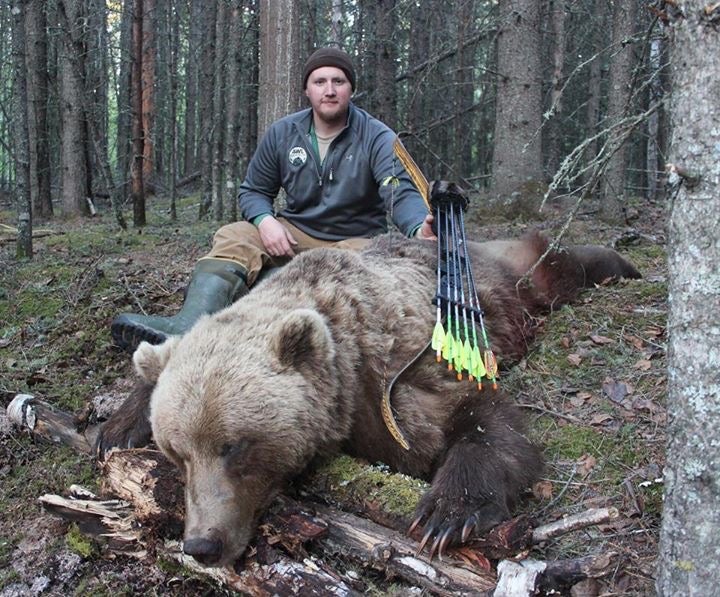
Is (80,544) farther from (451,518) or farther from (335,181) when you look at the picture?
(335,181)

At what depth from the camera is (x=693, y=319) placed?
205cm

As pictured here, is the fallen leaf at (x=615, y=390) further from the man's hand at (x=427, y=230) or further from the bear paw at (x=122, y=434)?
the bear paw at (x=122, y=434)

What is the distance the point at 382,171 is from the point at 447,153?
802 inches

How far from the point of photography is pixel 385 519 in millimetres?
3025

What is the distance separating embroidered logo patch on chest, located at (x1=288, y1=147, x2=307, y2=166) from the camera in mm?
5406

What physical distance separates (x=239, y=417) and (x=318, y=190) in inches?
111

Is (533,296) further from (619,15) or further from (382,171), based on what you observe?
(619,15)

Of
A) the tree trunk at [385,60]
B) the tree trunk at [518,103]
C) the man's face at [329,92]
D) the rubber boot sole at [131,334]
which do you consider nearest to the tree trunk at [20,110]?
the rubber boot sole at [131,334]

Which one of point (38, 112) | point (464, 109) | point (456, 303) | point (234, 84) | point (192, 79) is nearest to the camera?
point (456, 303)

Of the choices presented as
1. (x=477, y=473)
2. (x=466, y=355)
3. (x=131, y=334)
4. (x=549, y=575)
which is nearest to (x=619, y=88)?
(x=466, y=355)

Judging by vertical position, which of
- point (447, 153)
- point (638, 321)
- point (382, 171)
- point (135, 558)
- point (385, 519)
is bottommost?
point (135, 558)

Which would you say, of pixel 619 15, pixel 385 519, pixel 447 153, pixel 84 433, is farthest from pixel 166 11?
pixel 385 519

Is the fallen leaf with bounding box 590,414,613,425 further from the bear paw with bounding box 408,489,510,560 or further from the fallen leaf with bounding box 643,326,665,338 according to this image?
the bear paw with bounding box 408,489,510,560

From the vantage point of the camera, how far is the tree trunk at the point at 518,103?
9203 mm
